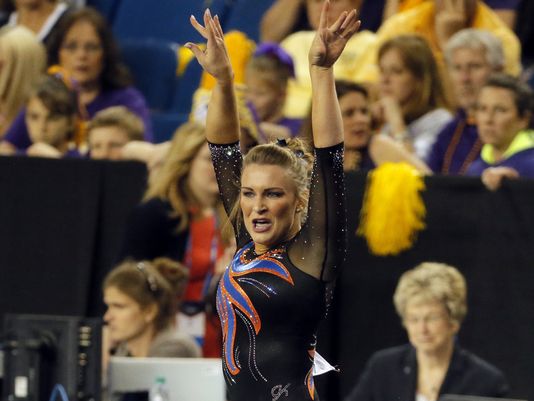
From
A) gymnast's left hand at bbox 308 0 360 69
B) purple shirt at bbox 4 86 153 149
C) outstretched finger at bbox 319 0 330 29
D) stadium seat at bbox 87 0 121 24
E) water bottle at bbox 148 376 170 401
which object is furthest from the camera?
stadium seat at bbox 87 0 121 24

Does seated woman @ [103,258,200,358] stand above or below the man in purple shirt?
below

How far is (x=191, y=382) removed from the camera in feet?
14.8

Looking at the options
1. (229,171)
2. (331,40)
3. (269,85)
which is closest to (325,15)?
(331,40)

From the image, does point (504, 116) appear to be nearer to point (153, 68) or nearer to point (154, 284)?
point (154, 284)

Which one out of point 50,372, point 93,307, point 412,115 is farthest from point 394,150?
point 50,372

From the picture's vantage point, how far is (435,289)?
214 inches

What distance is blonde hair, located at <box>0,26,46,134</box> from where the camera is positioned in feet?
24.5

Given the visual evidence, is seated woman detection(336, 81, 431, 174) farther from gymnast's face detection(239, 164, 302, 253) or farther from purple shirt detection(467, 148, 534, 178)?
gymnast's face detection(239, 164, 302, 253)

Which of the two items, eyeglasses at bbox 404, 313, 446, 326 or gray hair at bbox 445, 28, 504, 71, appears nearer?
eyeglasses at bbox 404, 313, 446, 326

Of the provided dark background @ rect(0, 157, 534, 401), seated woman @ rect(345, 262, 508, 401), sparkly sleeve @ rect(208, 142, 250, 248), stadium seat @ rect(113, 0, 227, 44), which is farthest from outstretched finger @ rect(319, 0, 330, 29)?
stadium seat @ rect(113, 0, 227, 44)

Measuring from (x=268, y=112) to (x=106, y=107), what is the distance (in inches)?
40.2

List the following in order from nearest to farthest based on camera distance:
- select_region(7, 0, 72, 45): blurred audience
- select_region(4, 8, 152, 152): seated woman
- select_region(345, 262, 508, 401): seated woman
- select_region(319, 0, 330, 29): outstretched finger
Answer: select_region(319, 0, 330, 29): outstretched finger
select_region(345, 262, 508, 401): seated woman
select_region(4, 8, 152, 152): seated woman
select_region(7, 0, 72, 45): blurred audience

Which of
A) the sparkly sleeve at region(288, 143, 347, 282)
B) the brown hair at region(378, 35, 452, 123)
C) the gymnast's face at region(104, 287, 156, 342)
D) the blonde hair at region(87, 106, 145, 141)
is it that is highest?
the brown hair at region(378, 35, 452, 123)

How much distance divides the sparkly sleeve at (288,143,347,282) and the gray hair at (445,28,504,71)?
9.68 ft
